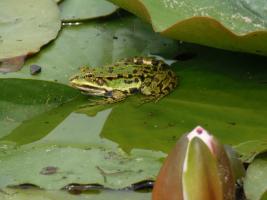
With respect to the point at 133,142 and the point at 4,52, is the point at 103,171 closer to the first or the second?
the point at 133,142

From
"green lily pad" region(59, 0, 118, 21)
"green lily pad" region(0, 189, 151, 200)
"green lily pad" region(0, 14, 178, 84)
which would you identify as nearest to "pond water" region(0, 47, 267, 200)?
"green lily pad" region(0, 189, 151, 200)

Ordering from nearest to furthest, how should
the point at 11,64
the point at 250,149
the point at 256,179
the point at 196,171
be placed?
the point at 196,171, the point at 256,179, the point at 250,149, the point at 11,64

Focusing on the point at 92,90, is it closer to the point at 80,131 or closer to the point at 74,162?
the point at 80,131

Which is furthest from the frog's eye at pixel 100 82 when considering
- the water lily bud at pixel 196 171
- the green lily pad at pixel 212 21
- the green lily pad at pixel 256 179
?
the water lily bud at pixel 196 171

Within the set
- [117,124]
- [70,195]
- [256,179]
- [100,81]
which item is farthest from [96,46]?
[256,179]

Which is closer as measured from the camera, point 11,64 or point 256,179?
point 256,179
